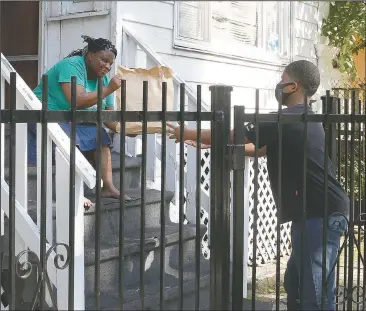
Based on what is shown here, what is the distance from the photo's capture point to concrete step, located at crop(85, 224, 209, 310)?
3.89 metres

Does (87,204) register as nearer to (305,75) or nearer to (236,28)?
(305,75)

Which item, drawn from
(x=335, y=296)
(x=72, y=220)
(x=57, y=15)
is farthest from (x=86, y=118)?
(x=57, y=15)

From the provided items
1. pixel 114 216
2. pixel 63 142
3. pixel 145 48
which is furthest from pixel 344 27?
pixel 63 142

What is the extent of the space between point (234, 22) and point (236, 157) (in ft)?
16.2

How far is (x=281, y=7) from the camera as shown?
8.54 m

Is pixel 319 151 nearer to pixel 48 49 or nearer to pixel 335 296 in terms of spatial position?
pixel 335 296

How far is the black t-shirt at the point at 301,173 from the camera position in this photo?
3.47 meters

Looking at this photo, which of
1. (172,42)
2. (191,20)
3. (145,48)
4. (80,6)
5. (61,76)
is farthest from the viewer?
(191,20)

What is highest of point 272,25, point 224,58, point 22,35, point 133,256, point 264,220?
point 272,25

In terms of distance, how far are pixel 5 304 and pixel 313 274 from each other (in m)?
1.81

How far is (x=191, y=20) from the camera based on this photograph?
6.85m

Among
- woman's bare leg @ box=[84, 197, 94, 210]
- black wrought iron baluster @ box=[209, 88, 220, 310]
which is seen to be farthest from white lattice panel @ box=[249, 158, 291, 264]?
→ black wrought iron baluster @ box=[209, 88, 220, 310]

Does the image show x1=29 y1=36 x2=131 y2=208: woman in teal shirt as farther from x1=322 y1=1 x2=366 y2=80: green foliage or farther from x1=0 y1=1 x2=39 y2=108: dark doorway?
x1=322 y1=1 x2=366 y2=80: green foliage

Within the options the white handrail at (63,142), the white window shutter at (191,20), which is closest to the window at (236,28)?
the white window shutter at (191,20)
